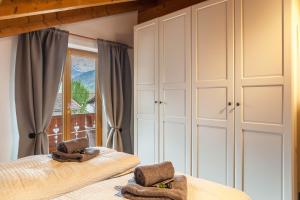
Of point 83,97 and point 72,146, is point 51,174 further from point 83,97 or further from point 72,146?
point 83,97

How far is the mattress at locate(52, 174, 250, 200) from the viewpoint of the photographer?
1257 mm

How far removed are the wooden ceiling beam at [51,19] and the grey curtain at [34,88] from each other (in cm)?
12

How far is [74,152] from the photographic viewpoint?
1.85 metres

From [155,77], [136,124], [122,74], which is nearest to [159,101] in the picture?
[155,77]

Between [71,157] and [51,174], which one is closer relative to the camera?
[51,174]

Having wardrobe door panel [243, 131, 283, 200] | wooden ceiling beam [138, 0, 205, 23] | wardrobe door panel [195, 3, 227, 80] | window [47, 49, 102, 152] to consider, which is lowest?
wardrobe door panel [243, 131, 283, 200]

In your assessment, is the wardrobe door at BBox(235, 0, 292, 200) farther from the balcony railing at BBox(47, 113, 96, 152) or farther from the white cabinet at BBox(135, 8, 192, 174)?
the balcony railing at BBox(47, 113, 96, 152)

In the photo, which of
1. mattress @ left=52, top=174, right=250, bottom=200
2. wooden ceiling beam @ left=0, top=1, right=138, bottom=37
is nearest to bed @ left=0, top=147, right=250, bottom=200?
mattress @ left=52, top=174, right=250, bottom=200

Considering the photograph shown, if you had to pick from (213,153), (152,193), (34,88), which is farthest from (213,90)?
(34,88)

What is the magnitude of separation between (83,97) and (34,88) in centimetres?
80

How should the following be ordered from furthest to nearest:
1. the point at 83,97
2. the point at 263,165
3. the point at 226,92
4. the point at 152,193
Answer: the point at 83,97 → the point at 226,92 → the point at 263,165 → the point at 152,193

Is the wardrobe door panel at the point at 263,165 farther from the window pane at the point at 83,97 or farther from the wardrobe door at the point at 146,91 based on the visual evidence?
the window pane at the point at 83,97

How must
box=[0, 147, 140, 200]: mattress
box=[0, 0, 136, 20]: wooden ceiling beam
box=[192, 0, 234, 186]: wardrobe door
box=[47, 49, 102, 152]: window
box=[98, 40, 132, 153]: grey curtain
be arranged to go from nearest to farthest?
box=[0, 147, 140, 200]: mattress, box=[0, 0, 136, 20]: wooden ceiling beam, box=[192, 0, 234, 186]: wardrobe door, box=[47, 49, 102, 152]: window, box=[98, 40, 132, 153]: grey curtain

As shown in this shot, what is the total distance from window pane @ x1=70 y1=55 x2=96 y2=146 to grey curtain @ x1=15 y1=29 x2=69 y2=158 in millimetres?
485
